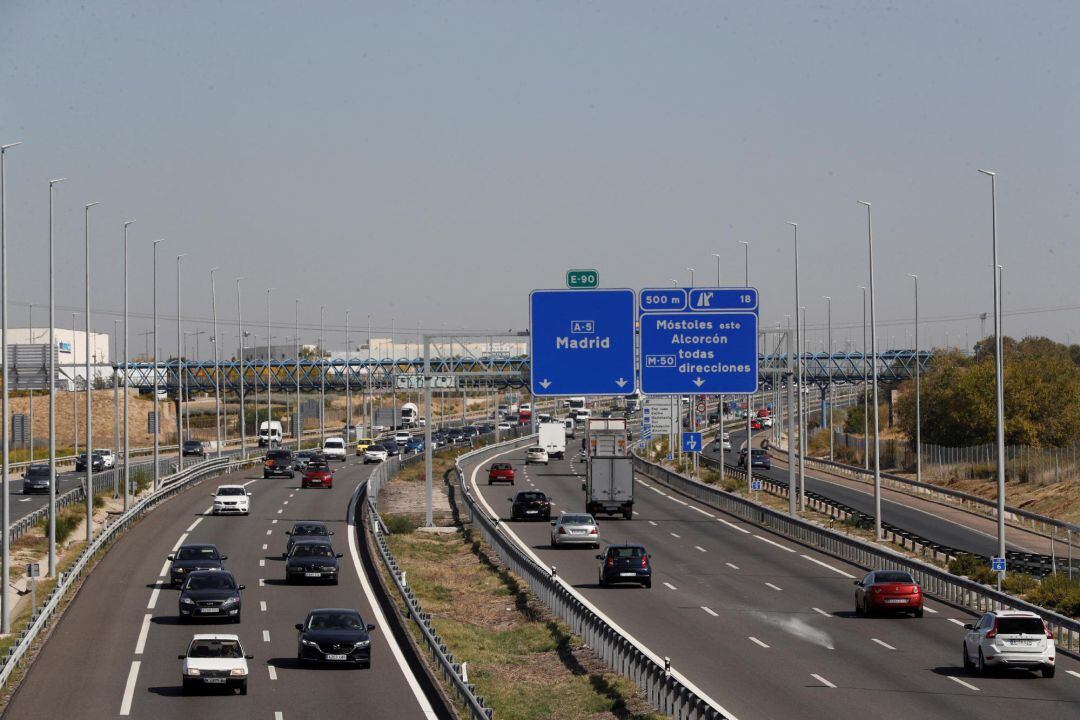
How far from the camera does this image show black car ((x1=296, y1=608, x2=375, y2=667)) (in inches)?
1211

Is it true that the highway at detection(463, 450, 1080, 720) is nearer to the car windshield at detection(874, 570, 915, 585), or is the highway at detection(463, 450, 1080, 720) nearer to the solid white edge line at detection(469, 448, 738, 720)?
the solid white edge line at detection(469, 448, 738, 720)

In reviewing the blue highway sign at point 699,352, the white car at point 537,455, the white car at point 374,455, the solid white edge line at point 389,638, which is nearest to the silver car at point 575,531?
the solid white edge line at point 389,638

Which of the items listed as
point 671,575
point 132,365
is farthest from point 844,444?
point 671,575

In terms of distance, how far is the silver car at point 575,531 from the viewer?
5581 centimetres

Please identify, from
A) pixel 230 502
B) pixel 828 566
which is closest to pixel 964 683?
pixel 828 566

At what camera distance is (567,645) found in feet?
111

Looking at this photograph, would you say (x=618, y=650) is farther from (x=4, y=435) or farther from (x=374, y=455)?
(x=374, y=455)

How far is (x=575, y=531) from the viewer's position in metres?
55.8

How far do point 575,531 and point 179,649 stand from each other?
2383 centimetres

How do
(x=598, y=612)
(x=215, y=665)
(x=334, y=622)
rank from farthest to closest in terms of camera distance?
1. (x=598, y=612)
2. (x=334, y=622)
3. (x=215, y=665)

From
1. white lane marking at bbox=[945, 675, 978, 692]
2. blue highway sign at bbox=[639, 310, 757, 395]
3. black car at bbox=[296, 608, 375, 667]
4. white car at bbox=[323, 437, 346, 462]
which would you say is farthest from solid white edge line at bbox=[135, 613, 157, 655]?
white car at bbox=[323, 437, 346, 462]

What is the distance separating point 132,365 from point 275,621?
125822mm

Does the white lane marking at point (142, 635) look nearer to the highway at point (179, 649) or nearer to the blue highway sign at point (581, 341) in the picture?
the highway at point (179, 649)

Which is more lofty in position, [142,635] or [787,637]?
[787,637]
